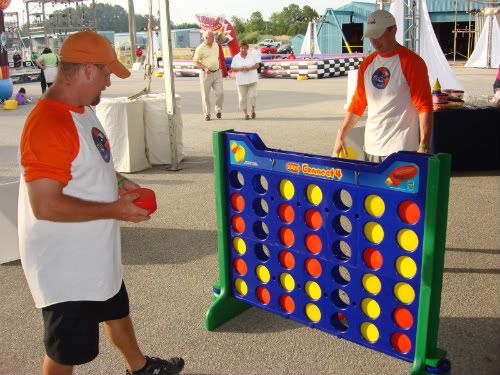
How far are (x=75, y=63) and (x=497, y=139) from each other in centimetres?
669

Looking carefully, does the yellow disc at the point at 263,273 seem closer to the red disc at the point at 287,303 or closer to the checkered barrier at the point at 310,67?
the red disc at the point at 287,303

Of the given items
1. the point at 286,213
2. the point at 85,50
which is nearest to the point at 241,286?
the point at 286,213

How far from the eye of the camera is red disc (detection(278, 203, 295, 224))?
10.2ft

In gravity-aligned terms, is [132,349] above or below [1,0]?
below

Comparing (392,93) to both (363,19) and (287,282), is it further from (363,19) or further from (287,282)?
(363,19)

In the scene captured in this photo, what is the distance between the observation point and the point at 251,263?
3387mm

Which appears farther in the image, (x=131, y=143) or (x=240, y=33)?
(x=240, y=33)

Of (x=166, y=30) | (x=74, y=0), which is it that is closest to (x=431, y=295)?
(x=166, y=30)

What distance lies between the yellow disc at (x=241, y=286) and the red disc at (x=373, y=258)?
907mm

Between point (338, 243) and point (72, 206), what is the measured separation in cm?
146

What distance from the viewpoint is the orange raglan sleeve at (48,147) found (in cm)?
198

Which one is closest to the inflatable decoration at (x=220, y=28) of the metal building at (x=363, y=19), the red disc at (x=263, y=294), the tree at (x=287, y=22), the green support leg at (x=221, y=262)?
the metal building at (x=363, y=19)

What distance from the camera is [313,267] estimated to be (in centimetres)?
309

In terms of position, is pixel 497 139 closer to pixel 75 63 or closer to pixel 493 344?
pixel 493 344
